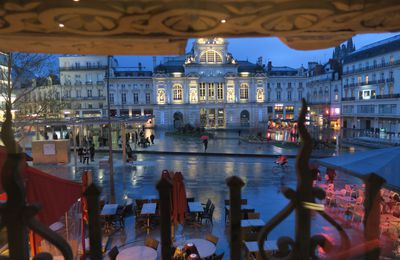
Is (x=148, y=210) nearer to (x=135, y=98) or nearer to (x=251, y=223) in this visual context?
(x=251, y=223)

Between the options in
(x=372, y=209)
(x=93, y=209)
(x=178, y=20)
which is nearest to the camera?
(x=93, y=209)

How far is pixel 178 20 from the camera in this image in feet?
7.38

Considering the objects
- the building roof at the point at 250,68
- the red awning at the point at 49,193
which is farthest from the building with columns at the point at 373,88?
the red awning at the point at 49,193

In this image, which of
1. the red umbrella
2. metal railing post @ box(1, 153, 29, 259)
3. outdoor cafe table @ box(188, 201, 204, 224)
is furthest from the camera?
outdoor cafe table @ box(188, 201, 204, 224)

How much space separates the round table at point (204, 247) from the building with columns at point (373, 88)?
39.3m

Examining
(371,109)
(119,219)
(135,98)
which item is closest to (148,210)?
(119,219)

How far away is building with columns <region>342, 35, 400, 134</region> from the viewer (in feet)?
149

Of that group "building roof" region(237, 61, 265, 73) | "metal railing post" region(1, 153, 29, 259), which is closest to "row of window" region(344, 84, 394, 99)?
"building roof" region(237, 61, 265, 73)

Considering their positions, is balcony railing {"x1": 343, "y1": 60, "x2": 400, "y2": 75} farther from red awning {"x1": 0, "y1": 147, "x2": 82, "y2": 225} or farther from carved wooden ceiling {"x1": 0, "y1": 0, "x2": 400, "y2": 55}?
carved wooden ceiling {"x1": 0, "y1": 0, "x2": 400, "y2": 55}

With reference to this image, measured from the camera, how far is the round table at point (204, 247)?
26.1ft

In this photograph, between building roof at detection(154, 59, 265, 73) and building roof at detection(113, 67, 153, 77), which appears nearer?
building roof at detection(154, 59, 265, 73)

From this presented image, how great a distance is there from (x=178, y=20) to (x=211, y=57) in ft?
221

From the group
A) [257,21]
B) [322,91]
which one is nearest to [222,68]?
[322,91]

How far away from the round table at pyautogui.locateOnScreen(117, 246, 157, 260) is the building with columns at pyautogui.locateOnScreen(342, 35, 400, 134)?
4067 centimetres
